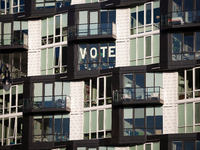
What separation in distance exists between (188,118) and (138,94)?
4287 mm

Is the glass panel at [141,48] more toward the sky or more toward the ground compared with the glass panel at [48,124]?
more toward the sky

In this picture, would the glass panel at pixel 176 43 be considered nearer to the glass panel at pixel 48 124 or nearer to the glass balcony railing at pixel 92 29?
the glass balcony railing at pixel 92 29

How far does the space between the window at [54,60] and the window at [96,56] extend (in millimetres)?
1649

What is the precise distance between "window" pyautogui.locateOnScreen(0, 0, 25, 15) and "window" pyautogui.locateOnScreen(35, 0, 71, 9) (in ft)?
5.88

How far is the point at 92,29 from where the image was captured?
55.8 metres

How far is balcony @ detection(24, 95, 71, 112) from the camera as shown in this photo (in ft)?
183

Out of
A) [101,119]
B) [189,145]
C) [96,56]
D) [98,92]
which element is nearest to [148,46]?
[96,56]

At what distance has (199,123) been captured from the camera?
50969 millimetres

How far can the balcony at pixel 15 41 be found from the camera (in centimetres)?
5844

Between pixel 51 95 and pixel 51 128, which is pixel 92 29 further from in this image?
pixel 51 128

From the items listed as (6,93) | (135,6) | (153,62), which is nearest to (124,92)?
(153,62)

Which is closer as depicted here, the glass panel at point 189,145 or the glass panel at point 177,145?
the glass panel at point 189,145

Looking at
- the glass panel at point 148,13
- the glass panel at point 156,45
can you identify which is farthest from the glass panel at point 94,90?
the glass panel at point 148,13

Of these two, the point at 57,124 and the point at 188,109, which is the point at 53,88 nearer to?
the point at 57,124
